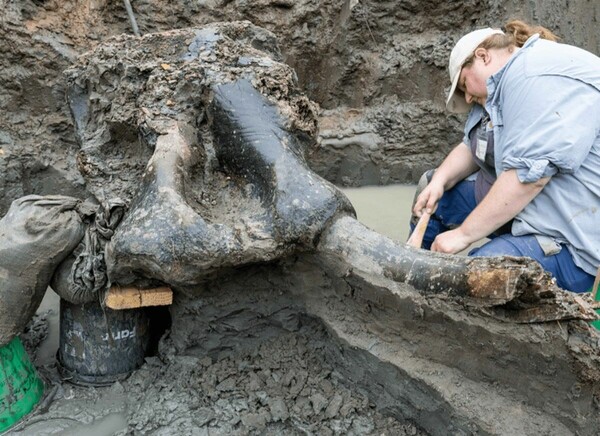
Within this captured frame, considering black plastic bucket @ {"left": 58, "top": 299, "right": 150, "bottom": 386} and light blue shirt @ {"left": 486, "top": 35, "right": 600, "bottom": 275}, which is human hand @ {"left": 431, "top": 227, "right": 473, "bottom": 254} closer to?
light blue shirt @ {"left": 486, "top": 35, "right": 600, "bottom": 275}

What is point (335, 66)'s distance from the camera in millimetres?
4309

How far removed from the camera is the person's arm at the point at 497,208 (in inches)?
68.2

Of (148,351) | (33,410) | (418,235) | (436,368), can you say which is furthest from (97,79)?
(436,368)

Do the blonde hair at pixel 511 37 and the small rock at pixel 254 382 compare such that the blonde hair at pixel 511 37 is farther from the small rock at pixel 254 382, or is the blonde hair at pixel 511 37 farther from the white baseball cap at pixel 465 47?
the small rock at pixel 254 382

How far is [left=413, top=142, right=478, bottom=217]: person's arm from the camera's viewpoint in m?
2.32

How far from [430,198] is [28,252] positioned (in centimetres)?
155

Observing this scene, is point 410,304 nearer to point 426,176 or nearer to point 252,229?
point 252,229

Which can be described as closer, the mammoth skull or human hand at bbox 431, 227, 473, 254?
the mammoth skull

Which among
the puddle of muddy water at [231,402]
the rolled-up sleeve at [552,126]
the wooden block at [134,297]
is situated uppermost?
the rolled-up sleeve at [552,126]

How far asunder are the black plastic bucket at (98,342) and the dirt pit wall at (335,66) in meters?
1.78

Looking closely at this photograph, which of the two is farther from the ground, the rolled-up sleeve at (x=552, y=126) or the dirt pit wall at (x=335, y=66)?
the rolled-up sleeve at (x=552, y=126)

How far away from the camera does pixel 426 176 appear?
2549mm

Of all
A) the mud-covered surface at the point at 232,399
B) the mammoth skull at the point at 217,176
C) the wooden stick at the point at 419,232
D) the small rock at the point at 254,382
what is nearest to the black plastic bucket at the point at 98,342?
the mud-covered surface at the point at 232,399

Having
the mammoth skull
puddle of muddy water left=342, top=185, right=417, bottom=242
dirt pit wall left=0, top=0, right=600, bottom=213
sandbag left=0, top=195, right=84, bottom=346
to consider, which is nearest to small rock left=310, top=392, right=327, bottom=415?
the mammoth skull
